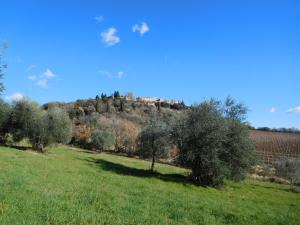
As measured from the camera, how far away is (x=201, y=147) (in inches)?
1497

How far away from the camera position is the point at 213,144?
37.4 meters

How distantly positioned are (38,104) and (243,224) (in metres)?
42.1

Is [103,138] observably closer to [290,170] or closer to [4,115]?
[4,115]

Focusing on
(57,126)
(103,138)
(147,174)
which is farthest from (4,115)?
(103,138)

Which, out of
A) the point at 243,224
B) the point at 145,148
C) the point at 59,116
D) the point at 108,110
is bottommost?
the point at 243,224

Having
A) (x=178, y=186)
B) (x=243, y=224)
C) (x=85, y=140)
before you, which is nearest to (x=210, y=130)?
(x=178, y=186)

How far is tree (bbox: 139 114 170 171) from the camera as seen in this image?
152ft

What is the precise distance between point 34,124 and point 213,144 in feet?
85.8

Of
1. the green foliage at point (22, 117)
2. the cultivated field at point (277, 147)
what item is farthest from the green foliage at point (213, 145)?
the cultivated field at point (277, 147)

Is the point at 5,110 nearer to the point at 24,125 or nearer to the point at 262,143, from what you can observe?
the point at 24,125

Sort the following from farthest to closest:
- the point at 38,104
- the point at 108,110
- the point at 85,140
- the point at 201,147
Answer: the point at 108,110 < the point at 85,140 < the point at 38,104 < the point at 201,147

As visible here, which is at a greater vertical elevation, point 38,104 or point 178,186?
point 38,104

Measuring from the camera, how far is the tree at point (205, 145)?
37031mm

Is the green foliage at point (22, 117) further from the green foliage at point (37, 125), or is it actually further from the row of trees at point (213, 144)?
the row of trees at point (213, 144)
